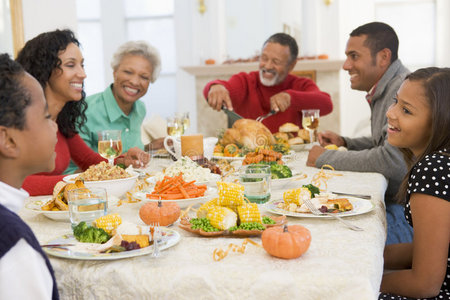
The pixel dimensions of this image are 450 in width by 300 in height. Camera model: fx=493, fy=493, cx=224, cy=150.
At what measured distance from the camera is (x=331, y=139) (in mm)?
3260

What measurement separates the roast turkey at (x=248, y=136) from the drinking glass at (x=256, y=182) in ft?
4.05

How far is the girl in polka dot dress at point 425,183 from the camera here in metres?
1.37

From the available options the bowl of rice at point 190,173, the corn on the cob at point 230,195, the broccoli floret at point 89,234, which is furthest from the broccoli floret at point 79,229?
the bowl of rice at point 190,173

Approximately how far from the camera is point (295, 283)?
3.29 ft

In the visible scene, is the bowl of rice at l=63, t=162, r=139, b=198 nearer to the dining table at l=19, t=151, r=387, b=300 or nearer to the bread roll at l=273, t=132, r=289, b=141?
the dining table at l=19, t=151, r=387, b=300

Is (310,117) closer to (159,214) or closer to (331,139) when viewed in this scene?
(331,139)

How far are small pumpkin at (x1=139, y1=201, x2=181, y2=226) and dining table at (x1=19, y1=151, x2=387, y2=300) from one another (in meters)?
0.09

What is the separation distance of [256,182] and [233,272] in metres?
0.62

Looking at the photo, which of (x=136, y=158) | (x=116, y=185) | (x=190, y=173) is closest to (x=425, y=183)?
(x=190, y=173)

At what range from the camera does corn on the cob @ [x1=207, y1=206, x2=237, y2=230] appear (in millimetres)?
1283

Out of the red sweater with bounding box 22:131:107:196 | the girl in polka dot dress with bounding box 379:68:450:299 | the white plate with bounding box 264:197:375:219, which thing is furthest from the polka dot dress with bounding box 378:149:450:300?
the red sweater with bounding box 22:131:107:196

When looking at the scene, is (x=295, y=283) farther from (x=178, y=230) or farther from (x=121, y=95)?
(x=121, y=95)

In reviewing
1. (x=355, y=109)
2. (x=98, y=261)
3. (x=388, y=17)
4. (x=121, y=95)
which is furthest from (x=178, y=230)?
(x=388, y=17)

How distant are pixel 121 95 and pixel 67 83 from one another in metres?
0.97
